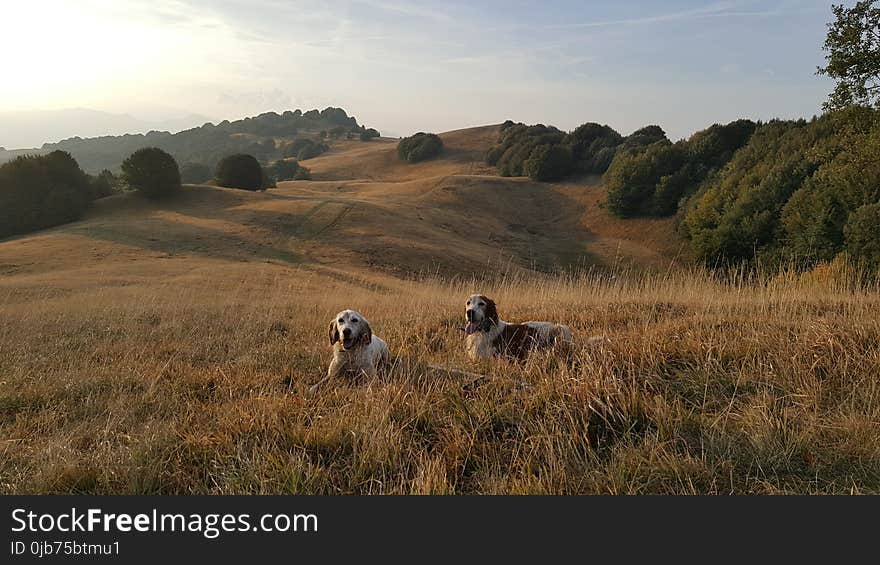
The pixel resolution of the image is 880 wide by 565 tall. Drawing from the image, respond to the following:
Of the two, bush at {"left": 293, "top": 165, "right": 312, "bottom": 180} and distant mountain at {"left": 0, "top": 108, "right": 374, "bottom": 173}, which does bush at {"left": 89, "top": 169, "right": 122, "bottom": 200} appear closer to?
bush at {"left": 293, "top": 165, "right": 312, "bottom": 180}

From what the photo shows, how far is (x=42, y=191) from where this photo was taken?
3909cm

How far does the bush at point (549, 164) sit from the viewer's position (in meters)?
59.2

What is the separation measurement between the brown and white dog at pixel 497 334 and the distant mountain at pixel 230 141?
99295 mm

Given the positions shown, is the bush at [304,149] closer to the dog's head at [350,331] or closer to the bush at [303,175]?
the bush at [303,175]

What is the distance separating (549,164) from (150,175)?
129ft

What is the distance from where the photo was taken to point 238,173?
48.3 meters

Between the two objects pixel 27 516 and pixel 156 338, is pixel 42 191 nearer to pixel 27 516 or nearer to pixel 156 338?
pixel 156 338

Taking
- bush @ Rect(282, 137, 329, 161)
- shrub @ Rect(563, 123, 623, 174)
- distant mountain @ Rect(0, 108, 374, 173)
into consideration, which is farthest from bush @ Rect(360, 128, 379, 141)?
shrub @ Rect(563, 123, 623, 174)

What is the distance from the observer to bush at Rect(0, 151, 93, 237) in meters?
37.2

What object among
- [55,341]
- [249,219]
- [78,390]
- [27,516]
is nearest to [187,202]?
[249,219]

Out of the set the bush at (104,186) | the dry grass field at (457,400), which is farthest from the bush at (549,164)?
the dry grass field at (457,400)

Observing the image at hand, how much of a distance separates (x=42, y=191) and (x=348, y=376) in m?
44.9

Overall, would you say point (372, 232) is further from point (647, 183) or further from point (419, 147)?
point (419, 147)

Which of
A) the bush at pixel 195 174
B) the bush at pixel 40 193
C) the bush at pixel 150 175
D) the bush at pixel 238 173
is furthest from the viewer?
the bush at pixel 195 174
